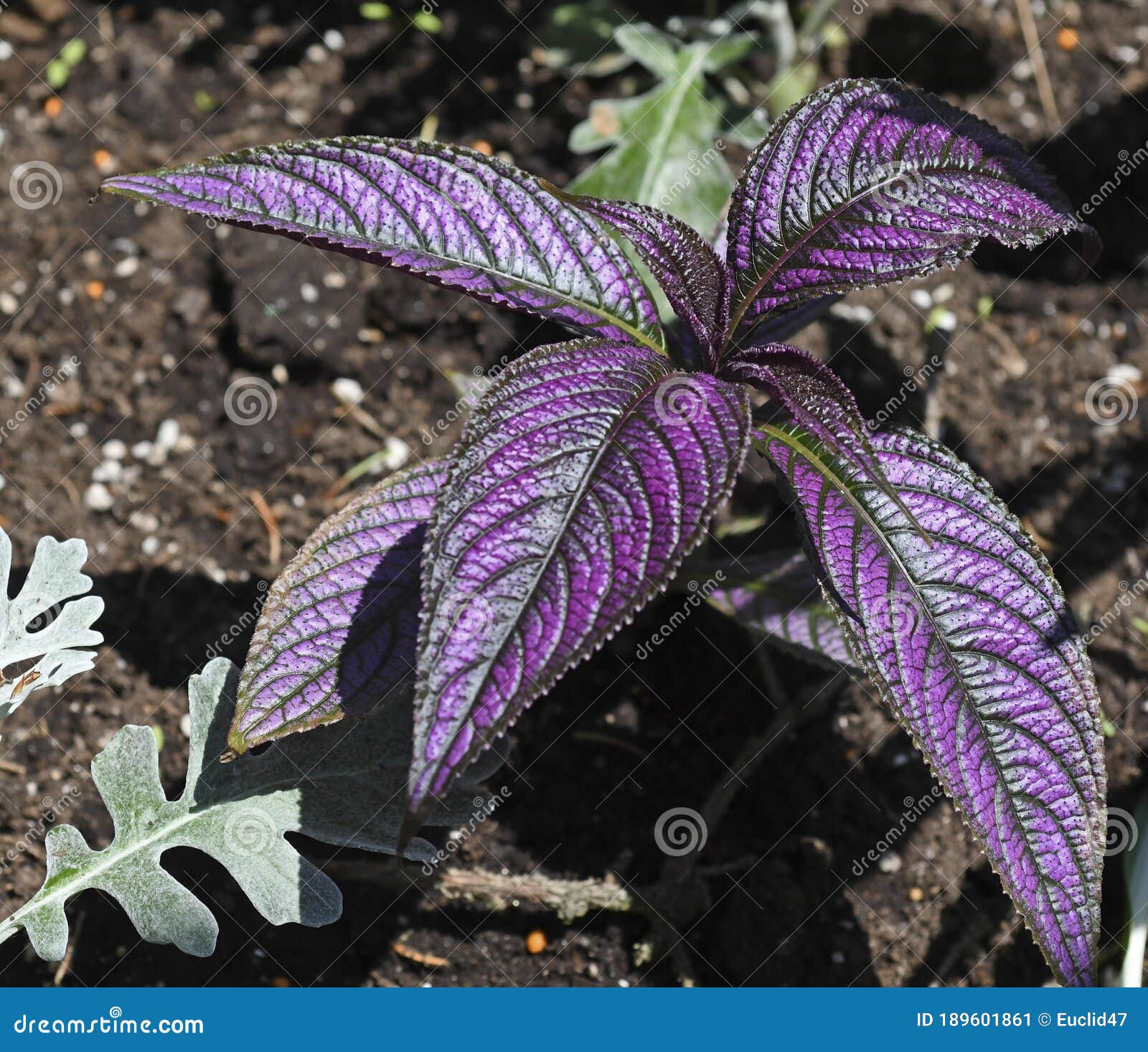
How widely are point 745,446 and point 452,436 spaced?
1.33m

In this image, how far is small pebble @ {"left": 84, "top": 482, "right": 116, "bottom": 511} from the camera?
8.47ft

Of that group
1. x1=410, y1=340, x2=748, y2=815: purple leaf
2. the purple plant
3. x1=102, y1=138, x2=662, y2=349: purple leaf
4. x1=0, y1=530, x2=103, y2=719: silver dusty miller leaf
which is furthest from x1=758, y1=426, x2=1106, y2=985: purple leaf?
x1=0, y1=530, x2=103, y2=719: silver dusty miller leaf

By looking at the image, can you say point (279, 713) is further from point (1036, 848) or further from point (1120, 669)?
point (1120, 669)

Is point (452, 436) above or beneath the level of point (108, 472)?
above

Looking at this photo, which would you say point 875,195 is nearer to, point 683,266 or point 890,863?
point 683,266

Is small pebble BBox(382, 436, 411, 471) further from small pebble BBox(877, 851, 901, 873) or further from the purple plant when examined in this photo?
small pebble BBox(877, 851, 901, 873)

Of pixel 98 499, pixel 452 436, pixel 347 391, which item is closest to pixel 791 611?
pixel 452 436

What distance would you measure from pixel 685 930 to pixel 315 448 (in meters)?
1.40

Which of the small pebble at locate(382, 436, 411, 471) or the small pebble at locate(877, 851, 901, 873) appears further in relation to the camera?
the small pebble at locate(382, 436, 411, 471)

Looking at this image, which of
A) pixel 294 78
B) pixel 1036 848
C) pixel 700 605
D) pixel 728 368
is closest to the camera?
pixel 1036 848

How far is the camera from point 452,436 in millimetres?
2625

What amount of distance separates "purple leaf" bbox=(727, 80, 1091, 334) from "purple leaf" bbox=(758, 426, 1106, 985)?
1.03 ft
